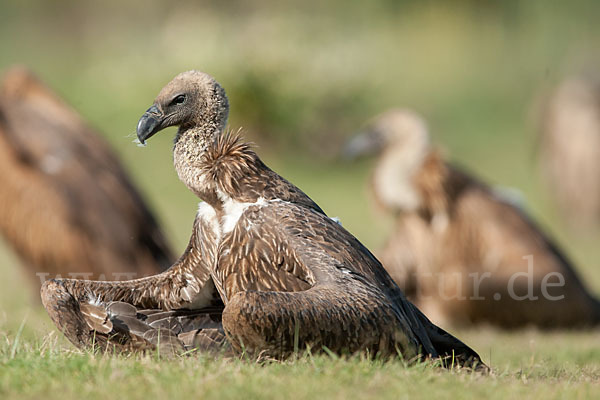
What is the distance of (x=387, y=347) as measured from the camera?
400 centimetres

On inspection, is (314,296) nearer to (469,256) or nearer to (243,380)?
(243,380)

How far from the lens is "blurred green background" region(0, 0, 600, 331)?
22.2 m

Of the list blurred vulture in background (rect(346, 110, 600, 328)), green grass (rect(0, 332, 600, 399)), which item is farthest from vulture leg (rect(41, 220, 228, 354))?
blurred vulture in background (rect(346, 110, 600, 328))

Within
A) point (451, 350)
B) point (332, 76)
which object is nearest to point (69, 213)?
point (451, 350)

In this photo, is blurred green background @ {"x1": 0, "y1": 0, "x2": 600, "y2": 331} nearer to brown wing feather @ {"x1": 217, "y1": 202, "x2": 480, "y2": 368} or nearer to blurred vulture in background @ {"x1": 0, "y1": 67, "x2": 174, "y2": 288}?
blurred vulture in background @ {"x1": 0, "y1": 67, "x2": 174, "y2": 288}

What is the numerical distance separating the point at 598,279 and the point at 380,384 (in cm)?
920

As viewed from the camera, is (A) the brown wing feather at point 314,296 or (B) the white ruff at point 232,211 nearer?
(A) the brown wing feather at point 314,296

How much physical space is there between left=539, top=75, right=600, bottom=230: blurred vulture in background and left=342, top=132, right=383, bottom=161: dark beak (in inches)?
350

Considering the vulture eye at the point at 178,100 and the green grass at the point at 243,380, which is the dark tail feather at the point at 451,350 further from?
the vulture eye at the point at 178,100

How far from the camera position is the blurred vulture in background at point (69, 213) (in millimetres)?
8117

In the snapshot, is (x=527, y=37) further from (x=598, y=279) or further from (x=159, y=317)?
(x=159, y=317)

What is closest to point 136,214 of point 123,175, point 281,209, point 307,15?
point 123,175

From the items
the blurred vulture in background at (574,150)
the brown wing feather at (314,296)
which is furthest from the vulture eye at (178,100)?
the blurred vulture in background at (574,150)

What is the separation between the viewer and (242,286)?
424cm
